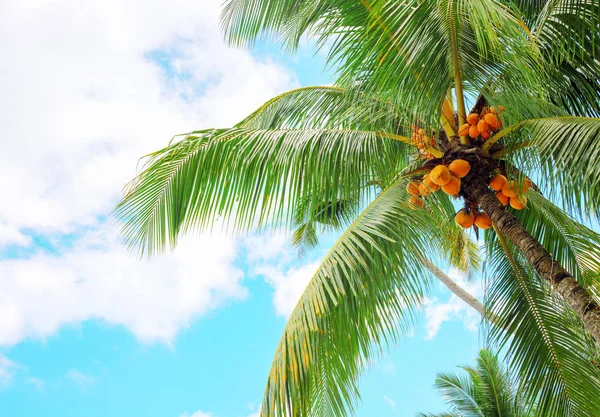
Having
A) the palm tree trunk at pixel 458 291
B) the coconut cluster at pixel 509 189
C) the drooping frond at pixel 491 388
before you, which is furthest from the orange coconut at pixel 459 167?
the palm tree trunk at pixel 458 291

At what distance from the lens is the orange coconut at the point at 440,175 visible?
348 centimetres

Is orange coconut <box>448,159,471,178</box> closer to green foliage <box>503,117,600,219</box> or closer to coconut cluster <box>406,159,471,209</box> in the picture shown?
coconut cluster <box>406,159,471,209</box>

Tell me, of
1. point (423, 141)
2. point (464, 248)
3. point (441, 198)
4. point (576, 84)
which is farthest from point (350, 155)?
point (464, 248)

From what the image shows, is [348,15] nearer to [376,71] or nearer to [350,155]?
[376,71]

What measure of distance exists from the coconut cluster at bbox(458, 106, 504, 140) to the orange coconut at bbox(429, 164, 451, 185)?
0.36m

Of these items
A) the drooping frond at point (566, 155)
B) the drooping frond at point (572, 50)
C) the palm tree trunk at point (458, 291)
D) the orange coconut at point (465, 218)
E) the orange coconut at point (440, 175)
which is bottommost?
the drooping frond at point (566, 155)

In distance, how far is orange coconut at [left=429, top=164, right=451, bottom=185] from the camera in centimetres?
348

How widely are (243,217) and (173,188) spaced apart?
0.53 metres

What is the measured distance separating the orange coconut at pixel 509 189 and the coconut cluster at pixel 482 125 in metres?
0.32

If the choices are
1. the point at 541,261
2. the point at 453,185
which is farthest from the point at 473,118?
the point at 541,261

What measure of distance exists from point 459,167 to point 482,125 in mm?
330

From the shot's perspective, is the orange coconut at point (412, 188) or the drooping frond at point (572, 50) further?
the orange coconut at point (412, 188)

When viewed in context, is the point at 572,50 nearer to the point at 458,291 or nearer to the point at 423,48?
the point at 423,48

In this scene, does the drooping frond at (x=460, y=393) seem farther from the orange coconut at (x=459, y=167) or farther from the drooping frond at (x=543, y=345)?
the orange coconut at (x=459, y=167)
